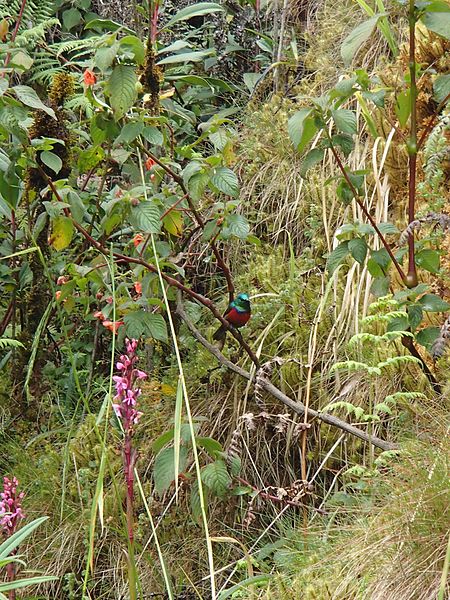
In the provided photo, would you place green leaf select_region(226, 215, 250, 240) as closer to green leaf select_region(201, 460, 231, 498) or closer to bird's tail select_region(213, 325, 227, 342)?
bird's tail select_region(213, 325, 227, 342)

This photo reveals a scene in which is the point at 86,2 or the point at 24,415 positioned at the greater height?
the point at 86,2

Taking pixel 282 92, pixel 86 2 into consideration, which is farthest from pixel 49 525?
pixel 86 2

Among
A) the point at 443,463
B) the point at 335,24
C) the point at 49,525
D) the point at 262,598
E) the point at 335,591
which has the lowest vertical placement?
the point at 49,525

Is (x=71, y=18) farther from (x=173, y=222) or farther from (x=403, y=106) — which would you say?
(x=403, y=106)

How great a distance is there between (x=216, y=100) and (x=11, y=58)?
225 centimetres

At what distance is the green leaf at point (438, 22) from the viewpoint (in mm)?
2086

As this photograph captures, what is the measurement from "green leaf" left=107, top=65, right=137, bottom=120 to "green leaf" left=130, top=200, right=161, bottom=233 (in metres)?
0.27

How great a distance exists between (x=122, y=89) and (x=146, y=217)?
0.35 metres

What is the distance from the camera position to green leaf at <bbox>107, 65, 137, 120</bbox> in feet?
8.11

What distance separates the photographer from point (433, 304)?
2.43 meters

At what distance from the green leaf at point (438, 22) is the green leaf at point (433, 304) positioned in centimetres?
69

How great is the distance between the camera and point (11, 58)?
256 centimetres

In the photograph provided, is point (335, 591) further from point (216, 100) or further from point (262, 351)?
point (216, 100)

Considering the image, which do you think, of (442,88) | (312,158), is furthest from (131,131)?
(442,88)
